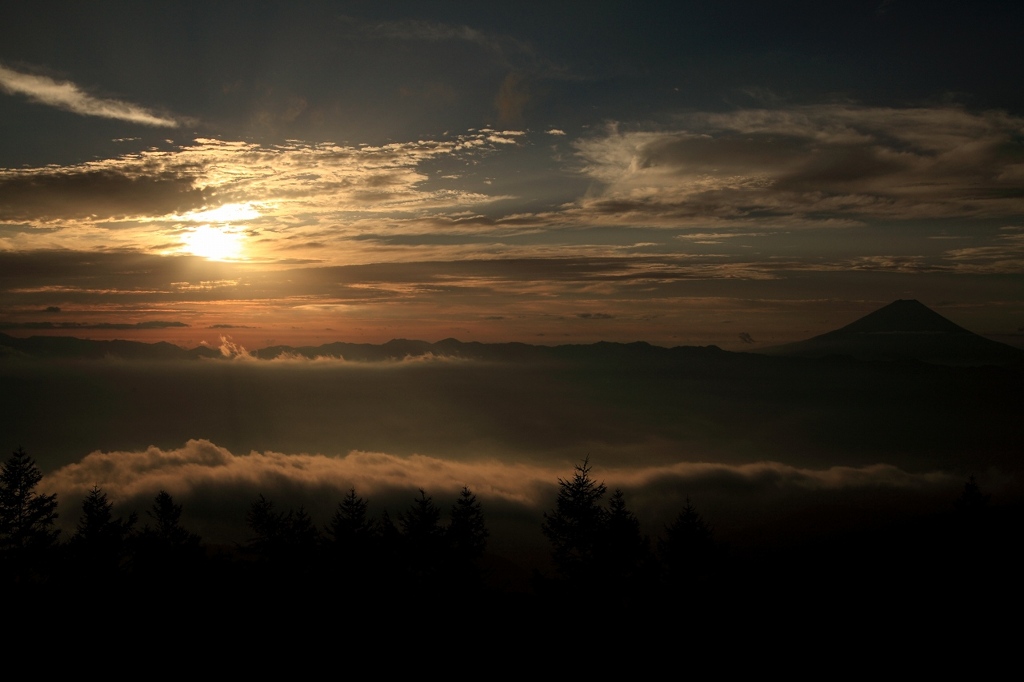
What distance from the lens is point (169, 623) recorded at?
31.1 metres

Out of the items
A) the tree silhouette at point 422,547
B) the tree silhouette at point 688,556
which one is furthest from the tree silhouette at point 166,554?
the tree silhouette at point 688,556

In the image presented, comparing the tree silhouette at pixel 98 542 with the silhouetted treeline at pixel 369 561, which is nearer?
the silhouetted treeline at pixel 369 561

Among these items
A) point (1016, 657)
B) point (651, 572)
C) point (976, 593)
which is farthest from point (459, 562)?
point (976, 593)

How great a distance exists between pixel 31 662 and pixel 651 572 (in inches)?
1202

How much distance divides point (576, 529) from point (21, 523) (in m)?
35.5

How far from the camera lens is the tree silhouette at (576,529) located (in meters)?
35.7

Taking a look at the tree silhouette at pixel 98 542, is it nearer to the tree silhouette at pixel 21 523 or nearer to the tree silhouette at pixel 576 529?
the tree silhouette at pixel 21 523

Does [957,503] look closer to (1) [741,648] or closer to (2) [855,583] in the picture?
(2) [855,583]

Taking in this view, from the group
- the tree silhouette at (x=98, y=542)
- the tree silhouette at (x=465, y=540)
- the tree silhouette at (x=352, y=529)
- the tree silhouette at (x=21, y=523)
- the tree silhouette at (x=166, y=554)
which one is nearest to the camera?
the tree silhouette at (x=166, y=554)

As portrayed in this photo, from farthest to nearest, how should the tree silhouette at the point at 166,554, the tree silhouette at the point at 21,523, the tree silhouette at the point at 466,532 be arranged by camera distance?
1. the tree silhouette at the point at 466,532
2. the tree silhouette at the point at 21,523
3. the tree silhouette at the point at 166,554

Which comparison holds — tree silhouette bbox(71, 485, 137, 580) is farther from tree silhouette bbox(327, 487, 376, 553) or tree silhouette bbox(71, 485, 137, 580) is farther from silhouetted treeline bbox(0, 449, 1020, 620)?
tree silhouette bbox(327, 487, 376, 553)

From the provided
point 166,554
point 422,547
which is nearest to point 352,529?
point 422,547

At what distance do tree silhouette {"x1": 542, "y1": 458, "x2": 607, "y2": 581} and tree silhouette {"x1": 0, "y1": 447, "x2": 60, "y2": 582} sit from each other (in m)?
32.2

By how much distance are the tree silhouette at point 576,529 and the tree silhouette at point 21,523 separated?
3224cm
